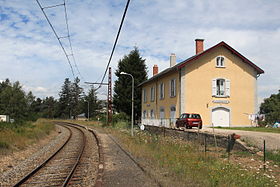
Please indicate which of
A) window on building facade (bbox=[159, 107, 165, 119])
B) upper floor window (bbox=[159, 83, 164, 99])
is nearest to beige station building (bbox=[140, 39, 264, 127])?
window on building facade (bbox=[159, 107, 165, 119])

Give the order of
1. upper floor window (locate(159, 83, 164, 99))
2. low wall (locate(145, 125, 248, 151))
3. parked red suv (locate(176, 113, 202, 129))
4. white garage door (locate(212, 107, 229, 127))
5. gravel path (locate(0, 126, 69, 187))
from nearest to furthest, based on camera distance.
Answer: gravel path (locate(0, 126, 69, 187)) → low wall (locate(145, 125, 248, 151)) → parked red suv (locate(176, 113, 202, 129)) → white garage door (locate(212, 107, 229, 127)) → upper floor window (locate(159, 83, 164, 99))

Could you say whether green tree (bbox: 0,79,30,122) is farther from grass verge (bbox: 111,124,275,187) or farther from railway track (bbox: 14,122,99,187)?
grass verge (bbox: 111,124,275,187)

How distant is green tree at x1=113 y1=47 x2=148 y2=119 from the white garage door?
737 inches

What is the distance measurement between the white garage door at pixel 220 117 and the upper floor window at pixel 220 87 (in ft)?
4.50

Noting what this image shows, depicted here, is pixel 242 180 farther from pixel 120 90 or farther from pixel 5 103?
pixel 5 103

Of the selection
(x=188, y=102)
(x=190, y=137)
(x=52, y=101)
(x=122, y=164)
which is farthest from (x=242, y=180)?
(x=52, y=101)

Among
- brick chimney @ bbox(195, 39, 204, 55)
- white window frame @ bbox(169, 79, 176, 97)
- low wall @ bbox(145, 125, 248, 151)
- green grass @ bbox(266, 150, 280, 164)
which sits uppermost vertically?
brick chimney @ bbox(195, 39, 204, 55)

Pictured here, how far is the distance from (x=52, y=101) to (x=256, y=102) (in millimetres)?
123851

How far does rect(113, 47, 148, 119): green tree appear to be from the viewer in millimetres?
45469

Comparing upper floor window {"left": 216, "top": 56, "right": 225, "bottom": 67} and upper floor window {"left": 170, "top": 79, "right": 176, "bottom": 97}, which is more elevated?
upper floor window {"left": 216, "top": 56, "right": 225, "bottom": 67}

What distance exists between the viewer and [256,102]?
2953 cm

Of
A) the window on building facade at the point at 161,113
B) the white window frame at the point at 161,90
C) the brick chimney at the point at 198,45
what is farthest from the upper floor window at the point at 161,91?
the brick chimney at the point at 198,45

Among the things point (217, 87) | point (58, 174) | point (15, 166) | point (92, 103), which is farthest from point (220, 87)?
point (92, 103)

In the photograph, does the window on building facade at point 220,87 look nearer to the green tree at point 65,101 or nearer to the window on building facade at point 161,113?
the window on building facade at point 161,113
